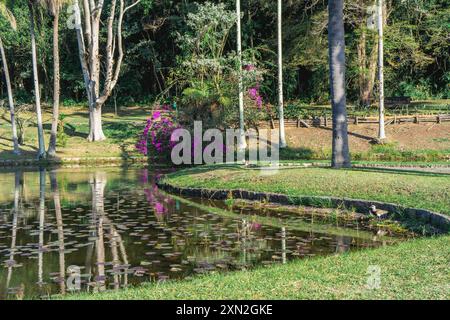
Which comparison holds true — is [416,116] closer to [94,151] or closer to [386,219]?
[94,151]

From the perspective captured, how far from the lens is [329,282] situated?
884 cm

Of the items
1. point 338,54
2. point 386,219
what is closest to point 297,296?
point 386,219

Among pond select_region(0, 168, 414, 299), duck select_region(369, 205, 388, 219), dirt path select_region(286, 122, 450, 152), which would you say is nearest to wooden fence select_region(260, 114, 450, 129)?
dirt path select_region(286, 122, 450, 152)

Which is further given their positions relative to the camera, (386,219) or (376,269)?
(386,219)

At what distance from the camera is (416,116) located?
34844 mm

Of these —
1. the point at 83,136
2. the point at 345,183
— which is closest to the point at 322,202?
the point at 345,183

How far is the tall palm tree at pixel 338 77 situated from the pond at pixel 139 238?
395 centimetres

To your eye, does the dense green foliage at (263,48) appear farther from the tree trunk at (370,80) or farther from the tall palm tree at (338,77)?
the tall palm tree at (338,77)

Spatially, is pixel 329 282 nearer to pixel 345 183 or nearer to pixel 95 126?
pixel 345 183

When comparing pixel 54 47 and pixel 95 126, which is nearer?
pixel 54 47

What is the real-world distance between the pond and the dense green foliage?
11.9 m

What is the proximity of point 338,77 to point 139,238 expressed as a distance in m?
9.37

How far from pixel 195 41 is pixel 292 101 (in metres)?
14.6

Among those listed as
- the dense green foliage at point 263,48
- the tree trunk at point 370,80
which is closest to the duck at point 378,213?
the dense green foliage at point 263,48
